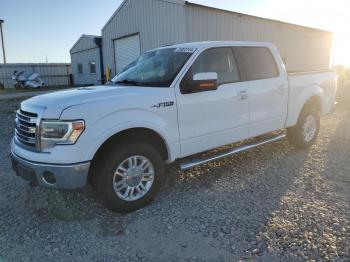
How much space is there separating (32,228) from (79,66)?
25.0 metres

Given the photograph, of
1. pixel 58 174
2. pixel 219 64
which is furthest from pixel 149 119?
pixel 219 64

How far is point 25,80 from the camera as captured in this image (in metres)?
24.8

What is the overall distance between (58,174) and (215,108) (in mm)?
2148

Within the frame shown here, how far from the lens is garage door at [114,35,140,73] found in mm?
16156

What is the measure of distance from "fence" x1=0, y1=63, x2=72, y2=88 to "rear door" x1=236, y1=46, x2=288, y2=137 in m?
26.7

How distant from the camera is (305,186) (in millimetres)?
4191

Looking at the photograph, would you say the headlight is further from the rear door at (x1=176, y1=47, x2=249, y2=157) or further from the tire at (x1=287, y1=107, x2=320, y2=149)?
the tire at (x1=287, y1=107, x2=320, y2=149)

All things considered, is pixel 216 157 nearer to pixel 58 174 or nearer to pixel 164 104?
pixel 164 104

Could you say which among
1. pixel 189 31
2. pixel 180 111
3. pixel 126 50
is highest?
pixel 189 31

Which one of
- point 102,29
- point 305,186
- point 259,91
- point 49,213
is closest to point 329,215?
point 305,186

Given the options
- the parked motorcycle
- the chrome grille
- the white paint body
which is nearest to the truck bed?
the white paint body

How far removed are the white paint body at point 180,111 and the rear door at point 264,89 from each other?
0.02 m

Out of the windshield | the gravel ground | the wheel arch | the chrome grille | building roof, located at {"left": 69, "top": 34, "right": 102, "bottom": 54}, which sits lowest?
the gravel ground

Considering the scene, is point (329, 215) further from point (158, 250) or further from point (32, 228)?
point (32, 228)
